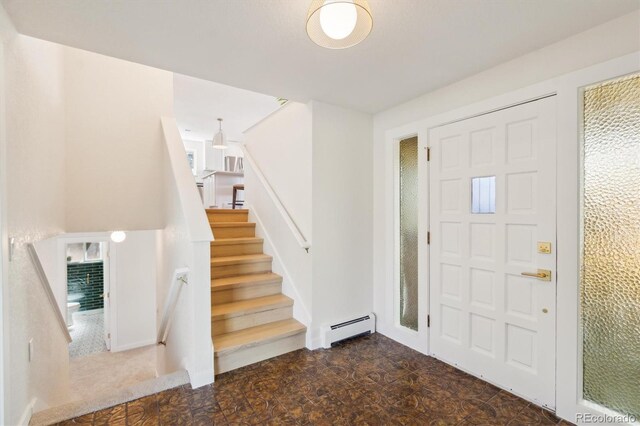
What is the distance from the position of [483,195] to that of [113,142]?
12.1 feet

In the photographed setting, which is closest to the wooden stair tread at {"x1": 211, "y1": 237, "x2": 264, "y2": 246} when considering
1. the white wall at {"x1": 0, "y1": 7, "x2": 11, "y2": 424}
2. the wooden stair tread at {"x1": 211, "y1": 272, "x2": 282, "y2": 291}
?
the wooden stair tread at {"x1": 211, "y1": 272, "x2": 282, "y2": 291}

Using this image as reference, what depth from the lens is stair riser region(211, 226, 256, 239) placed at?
12.2 ft

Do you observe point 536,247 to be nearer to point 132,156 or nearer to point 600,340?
point 600,340

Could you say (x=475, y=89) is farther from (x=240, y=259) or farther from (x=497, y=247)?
(x=240, y=259)

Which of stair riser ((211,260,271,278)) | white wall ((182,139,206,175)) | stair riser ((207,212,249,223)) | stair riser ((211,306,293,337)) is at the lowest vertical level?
stair riser ((211,306,293,337))

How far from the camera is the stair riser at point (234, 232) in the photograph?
371 centimetres

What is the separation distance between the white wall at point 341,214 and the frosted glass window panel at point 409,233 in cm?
37

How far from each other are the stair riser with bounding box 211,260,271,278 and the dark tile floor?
107cm

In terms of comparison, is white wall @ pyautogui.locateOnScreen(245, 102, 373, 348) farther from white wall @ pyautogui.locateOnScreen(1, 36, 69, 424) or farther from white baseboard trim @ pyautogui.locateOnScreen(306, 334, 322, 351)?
white wall @ pyautogui.locateOnScreen(1, 36, 69, 424)

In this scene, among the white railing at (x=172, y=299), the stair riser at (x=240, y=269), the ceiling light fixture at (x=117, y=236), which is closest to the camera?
the white railing at (x=172, y=299)

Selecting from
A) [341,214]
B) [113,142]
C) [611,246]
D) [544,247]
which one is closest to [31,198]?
[113,142]

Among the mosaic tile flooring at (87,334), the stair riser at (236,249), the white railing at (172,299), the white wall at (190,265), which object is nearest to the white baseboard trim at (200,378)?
the white wall at (190,265)

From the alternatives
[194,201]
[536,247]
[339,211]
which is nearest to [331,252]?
[339,211]

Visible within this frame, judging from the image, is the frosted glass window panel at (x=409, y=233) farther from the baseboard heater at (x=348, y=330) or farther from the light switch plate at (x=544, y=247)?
the light switch plate at (x=544, y=247)
